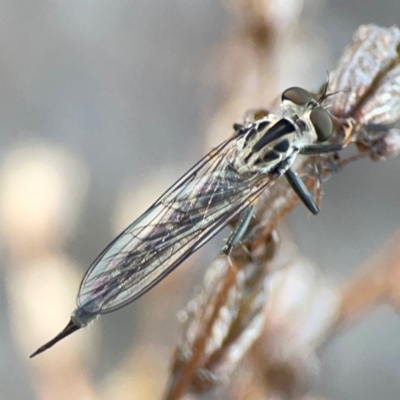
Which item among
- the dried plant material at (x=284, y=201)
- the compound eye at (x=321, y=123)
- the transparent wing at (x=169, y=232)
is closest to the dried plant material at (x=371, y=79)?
the dried plant material at (x=284, y=201)

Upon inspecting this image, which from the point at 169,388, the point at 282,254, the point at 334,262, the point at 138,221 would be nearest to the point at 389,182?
the point at 334,262

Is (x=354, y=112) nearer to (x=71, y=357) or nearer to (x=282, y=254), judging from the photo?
(x=282, y=254)

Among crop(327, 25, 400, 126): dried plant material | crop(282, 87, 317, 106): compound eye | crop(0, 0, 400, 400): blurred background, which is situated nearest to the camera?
crop(327, 25, 400, 126): dried plant material

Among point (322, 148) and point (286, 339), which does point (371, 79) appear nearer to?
point (322, 148)

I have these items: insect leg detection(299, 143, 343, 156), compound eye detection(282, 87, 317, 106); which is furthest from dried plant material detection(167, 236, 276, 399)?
compound eye detection(282, 87, 317, 106)

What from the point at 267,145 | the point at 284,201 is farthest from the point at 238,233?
the point at 267,145

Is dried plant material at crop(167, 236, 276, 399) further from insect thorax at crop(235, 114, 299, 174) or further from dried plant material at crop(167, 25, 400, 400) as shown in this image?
insect thorax at crop(235, 114, 299, 174)

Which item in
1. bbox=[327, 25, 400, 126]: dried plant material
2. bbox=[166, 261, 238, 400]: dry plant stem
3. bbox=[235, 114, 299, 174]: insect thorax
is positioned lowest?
bbox=[166, 261, 238, 400]: dry plant stem

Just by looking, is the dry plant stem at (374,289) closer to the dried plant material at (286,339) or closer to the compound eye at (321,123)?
the dried plant material at (286,339)
